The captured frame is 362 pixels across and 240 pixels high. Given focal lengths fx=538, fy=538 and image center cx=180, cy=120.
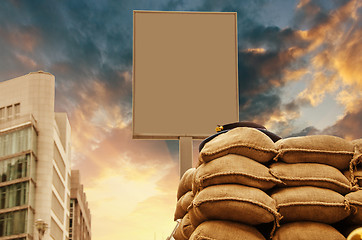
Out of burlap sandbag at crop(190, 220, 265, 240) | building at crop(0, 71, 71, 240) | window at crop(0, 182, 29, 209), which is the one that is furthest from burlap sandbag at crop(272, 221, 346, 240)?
window at crop(0, 182, 29, 209)

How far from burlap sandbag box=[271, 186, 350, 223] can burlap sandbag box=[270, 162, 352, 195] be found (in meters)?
0.04

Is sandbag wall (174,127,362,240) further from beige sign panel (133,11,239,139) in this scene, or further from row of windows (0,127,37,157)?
row of windows (0,127,37,157)

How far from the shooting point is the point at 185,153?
6648 millimetres

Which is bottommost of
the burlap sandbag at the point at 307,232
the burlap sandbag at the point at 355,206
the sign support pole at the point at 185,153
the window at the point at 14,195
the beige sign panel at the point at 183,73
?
the burlap sandbag at the point at 307,232

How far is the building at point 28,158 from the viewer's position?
48.8m

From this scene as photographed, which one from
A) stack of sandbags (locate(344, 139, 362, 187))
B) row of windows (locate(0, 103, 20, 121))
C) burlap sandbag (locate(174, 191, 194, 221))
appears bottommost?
burlap sandbag (locate(174, 191, 194, 221))

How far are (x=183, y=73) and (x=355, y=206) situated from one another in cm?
472

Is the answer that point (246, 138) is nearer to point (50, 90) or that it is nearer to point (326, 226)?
point (326, 226)

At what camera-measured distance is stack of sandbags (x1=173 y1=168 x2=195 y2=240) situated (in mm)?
3611

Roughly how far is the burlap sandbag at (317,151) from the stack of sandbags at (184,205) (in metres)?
0.91

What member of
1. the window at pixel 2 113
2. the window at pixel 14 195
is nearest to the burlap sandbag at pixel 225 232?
the window at pixel 14 195

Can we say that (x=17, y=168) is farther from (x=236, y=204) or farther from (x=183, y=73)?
(x=236, y=204)

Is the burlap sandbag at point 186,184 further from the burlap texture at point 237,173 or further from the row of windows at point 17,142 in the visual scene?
the row of windows at point 17,142

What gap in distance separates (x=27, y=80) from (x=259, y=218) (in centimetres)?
5481
